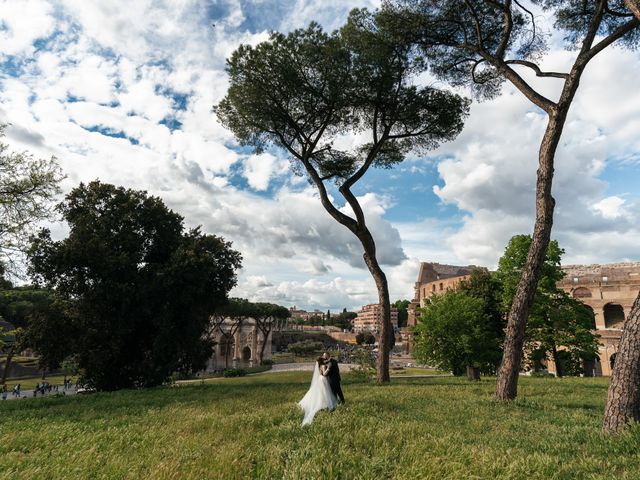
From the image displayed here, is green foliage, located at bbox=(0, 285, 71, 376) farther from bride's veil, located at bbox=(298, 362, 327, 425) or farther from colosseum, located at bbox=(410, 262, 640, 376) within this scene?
colosseum, located at bbox=(410, 262, 640, 376)

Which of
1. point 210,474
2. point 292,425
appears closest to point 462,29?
point 292,425

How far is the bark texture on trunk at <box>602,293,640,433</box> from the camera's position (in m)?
5.86

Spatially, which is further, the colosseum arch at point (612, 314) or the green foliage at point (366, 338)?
the green foliage at point (366, 338)

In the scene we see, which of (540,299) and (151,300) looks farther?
(540,299)

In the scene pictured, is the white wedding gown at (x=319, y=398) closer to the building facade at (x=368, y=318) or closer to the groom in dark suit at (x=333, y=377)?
the groom in dark suit at (x=333, y=377)

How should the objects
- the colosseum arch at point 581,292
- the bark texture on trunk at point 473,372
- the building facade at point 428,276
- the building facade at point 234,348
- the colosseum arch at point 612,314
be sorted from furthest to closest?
the building facade at point 428,276 < the building facade at point 234,348 < the colosseum arch at point 581,292 < the colosseum arch at point 612,314 < the bark texture on trunk at point 473,372

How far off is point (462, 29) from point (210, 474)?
15.4 meters

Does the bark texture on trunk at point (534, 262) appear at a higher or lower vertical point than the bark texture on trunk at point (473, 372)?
higher

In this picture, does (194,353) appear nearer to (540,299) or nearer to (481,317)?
(481,317)

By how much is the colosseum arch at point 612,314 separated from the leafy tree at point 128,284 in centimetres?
4590

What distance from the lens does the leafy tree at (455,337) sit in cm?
2070

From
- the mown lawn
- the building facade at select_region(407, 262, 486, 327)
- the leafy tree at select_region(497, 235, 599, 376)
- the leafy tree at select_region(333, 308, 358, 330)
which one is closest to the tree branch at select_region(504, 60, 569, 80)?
the mown lawn

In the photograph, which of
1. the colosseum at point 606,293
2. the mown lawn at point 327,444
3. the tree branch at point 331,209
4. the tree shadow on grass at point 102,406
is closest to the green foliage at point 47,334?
the tree shadow on grass at point 102,406

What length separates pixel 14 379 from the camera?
41094mm
